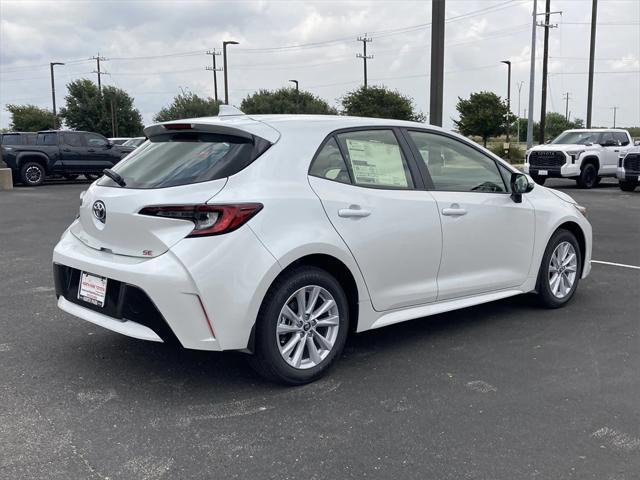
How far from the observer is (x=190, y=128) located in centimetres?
414

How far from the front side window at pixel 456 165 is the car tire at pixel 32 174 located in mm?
18623

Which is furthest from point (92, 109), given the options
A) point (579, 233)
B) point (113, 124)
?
point (579, 233)

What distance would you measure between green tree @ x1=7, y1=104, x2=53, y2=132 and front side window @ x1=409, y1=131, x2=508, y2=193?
64.4 meters

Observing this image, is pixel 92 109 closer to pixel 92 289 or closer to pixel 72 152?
pixel 72 152

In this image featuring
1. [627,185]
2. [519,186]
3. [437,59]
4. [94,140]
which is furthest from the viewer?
[94,140]

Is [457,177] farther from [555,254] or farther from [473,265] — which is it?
[555,254]

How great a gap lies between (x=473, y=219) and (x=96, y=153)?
18.8 meters

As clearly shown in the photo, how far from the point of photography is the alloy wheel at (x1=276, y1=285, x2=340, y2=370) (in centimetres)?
390

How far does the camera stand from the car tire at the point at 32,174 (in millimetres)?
20703

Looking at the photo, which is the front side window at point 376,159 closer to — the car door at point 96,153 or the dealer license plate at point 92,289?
the dealer license plate at point 92,289

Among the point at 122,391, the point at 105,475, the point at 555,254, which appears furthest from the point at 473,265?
the point at 105,475

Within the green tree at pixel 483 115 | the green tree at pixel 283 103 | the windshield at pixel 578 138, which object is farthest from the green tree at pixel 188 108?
the windshield at pixel 578 138

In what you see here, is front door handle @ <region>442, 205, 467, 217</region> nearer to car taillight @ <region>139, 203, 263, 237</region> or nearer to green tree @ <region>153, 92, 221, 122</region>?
car taillight @ <region>139, 203, 263, 237</region>

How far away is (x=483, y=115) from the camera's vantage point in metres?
49.8
